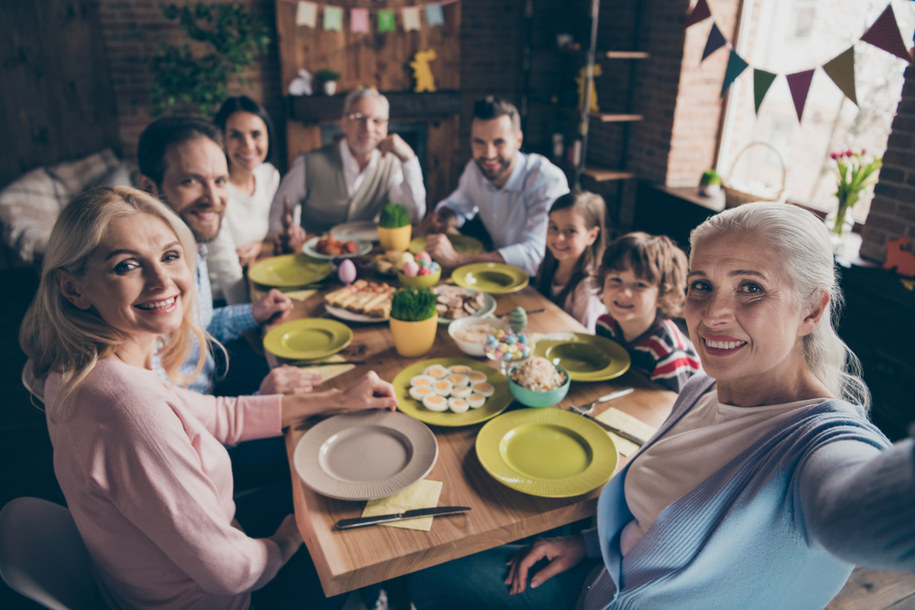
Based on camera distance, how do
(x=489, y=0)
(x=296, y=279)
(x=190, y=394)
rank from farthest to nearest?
(x=489, y=0), (x=296, y=279), (x=190, y=394)

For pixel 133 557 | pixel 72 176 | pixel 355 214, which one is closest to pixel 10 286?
pixel 72 176

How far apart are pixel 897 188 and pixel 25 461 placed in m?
4.12

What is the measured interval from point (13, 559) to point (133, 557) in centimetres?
19

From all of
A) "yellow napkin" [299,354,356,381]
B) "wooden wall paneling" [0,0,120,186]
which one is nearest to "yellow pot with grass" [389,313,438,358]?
"yellow napkin" [299,354,356,381]

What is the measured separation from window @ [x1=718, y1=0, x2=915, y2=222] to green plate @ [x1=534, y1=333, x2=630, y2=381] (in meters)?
2.25

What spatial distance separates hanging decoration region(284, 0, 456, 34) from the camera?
14.2 ft

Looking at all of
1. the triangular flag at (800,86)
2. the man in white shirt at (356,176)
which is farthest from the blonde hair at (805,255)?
the man in white shirt at (356,176)

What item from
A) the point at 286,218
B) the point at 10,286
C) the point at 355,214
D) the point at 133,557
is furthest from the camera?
the point at 10,286

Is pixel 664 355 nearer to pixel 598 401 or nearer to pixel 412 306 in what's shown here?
pixel 598 401

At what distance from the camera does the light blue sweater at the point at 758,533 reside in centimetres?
78

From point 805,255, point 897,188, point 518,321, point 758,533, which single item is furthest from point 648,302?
point 897,188

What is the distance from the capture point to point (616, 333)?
1796 mm

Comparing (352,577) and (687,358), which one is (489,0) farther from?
(352,577)

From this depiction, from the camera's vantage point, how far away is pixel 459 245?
8.55ft
